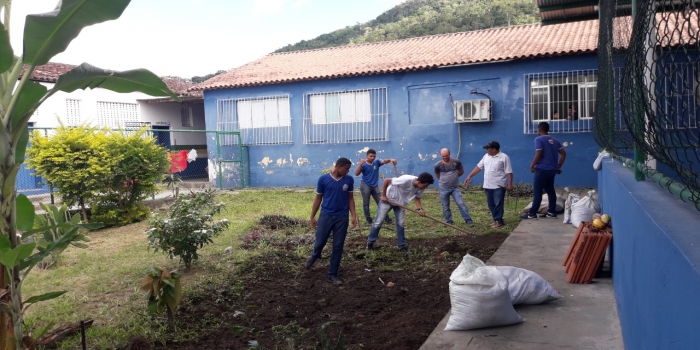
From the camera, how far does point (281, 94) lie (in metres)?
19.5

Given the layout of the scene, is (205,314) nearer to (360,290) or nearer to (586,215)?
(360,290)

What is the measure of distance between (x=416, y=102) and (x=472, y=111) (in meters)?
1.97

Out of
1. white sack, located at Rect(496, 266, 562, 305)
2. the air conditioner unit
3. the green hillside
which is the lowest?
white sack, located at Rect(496, 266, 562, 305)

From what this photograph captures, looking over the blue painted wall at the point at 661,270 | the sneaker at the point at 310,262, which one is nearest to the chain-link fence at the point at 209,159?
the sneaker at the point at 310,262

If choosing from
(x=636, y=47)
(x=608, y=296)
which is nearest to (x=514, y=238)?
(x=608, y=296)

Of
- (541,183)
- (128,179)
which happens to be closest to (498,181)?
(541,183)

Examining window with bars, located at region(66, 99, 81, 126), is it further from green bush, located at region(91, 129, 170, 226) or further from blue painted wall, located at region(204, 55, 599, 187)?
green bush, located at region(91, 129, 170, 226)

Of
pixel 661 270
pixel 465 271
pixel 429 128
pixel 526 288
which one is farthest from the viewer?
pixel 429 128

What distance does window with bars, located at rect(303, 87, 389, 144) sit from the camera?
18156mm

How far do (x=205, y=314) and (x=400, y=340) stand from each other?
2.02m

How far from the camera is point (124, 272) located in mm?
7352

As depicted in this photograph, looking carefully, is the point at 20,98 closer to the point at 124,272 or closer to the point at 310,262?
the point at 310,262

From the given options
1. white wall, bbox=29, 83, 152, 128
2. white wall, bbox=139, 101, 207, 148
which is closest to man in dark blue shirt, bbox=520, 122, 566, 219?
white wall, bbox=29, 83, 152, 128

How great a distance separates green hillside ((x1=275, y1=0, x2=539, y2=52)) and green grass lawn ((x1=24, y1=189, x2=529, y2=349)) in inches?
1298
